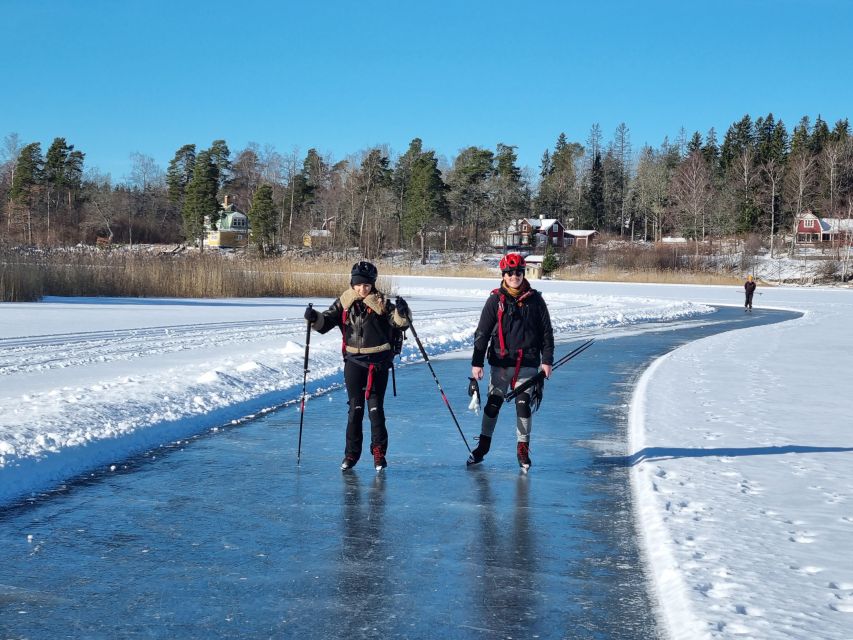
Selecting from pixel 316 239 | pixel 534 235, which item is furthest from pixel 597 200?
pixel 316 239

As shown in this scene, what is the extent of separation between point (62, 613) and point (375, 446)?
3431mm

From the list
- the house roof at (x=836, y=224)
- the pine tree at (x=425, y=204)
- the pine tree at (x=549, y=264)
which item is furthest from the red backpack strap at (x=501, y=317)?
the pine tree at (x=425, y=204)

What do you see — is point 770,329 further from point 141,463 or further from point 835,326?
point 141,463

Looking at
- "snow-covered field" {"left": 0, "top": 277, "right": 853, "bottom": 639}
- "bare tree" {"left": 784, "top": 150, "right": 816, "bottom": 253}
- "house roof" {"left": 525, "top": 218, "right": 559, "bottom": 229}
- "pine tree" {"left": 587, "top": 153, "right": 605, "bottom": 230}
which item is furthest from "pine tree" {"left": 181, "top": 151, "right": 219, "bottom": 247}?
"snow-covered field" {"left": 0, "top": 277, "right": 853, "bottom": 639}

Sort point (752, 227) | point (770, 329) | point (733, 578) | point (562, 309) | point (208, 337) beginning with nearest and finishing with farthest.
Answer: point (733, 578), point (208, 337), point (770, 329), point (562, 309), point (752, 227)

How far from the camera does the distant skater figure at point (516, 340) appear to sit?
7297 mm

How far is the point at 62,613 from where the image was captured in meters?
4.18

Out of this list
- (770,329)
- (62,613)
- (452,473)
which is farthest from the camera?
(770,329)

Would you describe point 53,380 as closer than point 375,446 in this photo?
No

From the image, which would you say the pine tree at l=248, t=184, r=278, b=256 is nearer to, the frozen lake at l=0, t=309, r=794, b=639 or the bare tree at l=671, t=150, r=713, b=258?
the bare tree at l=671, t=150, r=713, b=258

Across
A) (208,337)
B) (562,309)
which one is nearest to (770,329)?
(562,309)

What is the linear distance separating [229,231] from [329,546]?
370ft

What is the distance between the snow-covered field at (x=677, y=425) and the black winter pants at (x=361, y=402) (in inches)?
82.4

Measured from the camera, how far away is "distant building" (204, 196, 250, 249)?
371ft
